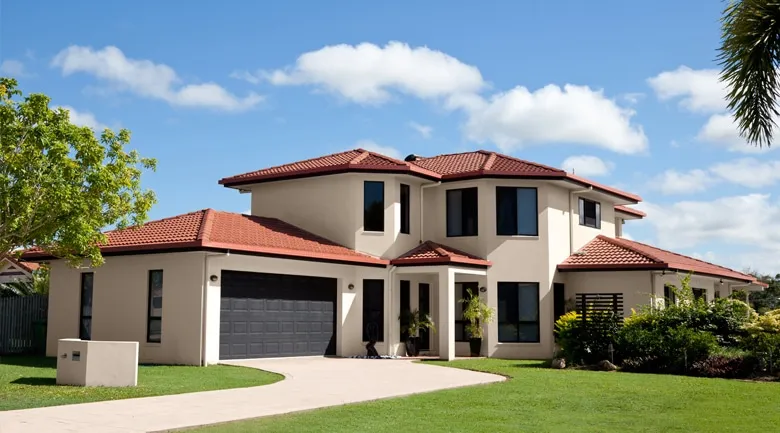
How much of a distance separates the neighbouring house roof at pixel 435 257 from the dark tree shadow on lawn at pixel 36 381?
1189 cm

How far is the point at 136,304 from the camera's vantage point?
23344 mm

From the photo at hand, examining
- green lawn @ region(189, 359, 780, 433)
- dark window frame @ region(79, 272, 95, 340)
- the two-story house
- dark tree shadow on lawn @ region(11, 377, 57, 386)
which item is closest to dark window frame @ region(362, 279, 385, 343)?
the two-story house

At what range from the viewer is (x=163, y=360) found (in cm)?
2266

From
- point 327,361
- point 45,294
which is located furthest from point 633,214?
point 45,294

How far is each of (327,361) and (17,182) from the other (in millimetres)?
10399

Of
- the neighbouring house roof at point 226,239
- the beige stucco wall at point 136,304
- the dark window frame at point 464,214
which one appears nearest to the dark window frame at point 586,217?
the dark window frame at point 464,214

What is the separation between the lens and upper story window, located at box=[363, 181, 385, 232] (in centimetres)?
2723

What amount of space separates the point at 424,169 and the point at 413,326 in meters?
5.15

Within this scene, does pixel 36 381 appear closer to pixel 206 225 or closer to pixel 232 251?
pixel 232 251

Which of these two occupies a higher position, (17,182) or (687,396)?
(17,182)

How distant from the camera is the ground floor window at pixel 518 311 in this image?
27.7m

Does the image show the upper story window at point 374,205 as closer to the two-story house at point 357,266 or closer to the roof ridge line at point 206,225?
the two-story house at point 357,266

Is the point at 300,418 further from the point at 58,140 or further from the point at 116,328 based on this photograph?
the point at 116,328

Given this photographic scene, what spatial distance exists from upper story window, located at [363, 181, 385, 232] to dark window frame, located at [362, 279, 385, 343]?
1681 millimetres
